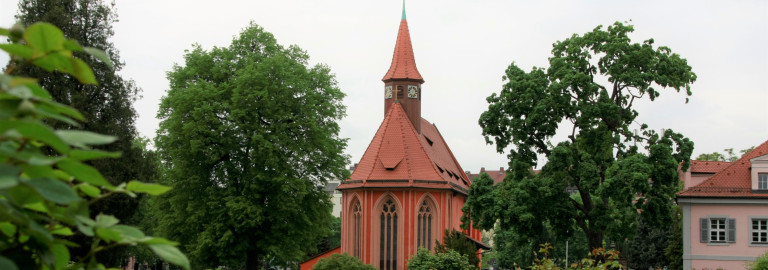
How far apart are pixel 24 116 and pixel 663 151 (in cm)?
3304

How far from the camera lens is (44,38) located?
1941 millimetres

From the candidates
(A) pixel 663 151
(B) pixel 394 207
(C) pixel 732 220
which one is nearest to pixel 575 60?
(A) pixel 663 151

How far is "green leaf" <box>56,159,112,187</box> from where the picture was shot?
6.20 feet

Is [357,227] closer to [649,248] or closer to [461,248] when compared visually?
[461,248]

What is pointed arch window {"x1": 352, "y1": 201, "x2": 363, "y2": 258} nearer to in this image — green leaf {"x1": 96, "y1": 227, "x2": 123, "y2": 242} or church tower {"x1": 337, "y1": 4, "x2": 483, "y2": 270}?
church tower {"x1": 337, "y1": 4, "x2": 483, "y2": 270}

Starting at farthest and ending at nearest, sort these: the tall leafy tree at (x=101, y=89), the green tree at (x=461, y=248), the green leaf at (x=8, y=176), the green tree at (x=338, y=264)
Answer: the green tree at (x=461, y=248)
the green tree at (x=338, y=264)
the tall leafy tree at (x=101, y=89)
the green leaf at (x=8, y=176)

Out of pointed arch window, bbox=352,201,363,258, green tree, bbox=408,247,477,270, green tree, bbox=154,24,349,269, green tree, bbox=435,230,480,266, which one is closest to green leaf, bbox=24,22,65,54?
green tree, bbox=154,24,349,269

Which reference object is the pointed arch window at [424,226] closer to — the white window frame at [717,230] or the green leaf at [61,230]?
the white window frame at [717,230]

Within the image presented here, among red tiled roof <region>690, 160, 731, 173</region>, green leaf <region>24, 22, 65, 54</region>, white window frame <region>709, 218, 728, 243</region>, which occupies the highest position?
red tiled roof <region>690, 160, 731, 173</region>

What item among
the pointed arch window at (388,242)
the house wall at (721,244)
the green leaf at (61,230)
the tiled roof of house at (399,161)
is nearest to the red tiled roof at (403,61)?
the tiled roof of house at (399,161)

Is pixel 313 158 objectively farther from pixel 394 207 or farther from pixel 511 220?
pixel 394 207

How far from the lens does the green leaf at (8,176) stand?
65.0 inches

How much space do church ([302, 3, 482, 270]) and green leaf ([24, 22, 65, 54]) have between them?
47.7 metres

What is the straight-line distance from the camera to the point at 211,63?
38156mm
